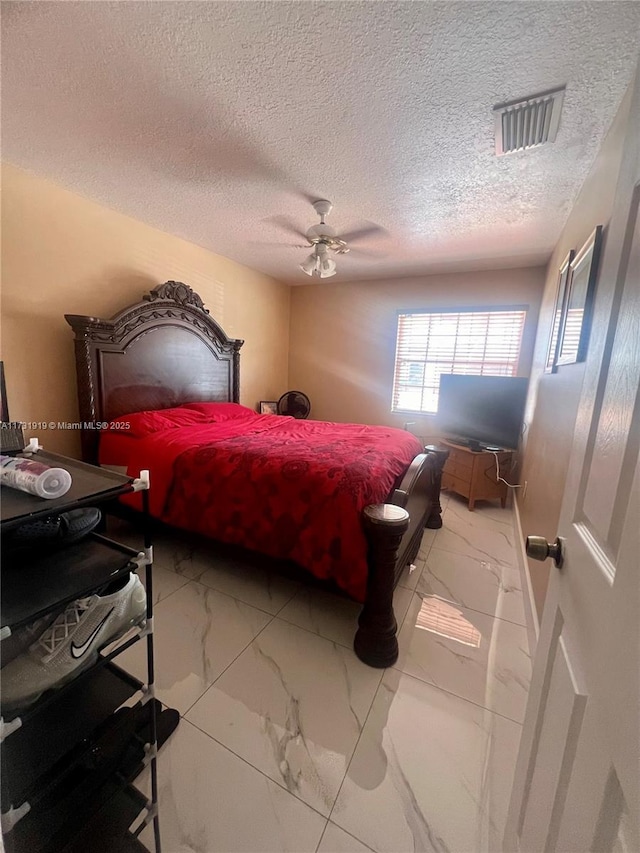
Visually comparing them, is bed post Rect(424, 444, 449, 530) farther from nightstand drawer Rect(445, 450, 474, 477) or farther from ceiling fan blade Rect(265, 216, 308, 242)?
ceiling fan blade Rect(265, 216, 308, 242)

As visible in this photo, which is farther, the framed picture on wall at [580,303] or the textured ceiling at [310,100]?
the framed picture on wall at [580,303]

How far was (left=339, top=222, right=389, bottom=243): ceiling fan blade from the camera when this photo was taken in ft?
8.84

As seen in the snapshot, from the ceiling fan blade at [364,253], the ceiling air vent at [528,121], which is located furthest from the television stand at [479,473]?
the ceiling air vent at [528,121]

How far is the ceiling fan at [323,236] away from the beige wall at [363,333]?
4.51 feet

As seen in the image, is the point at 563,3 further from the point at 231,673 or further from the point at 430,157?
the point at 231,673

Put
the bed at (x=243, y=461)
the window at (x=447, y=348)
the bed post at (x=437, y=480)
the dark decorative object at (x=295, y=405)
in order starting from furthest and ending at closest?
1. the dark decorative object at (x=295, y=405)
2. the window at (x=447, y=348)
3. the bed post at (x=437, y=480)
4. the bed at (x=243, y=461)

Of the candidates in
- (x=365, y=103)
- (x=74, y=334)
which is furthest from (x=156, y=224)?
(x=365, y=103)

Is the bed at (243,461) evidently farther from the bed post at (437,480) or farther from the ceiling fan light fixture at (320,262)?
the ceiling fan light fixture at (320,262)

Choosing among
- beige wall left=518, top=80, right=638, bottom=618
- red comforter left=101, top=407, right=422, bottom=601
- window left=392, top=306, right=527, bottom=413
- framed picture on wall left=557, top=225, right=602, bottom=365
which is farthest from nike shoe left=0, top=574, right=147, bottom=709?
window left=392, top=306, right=527, bottom=413

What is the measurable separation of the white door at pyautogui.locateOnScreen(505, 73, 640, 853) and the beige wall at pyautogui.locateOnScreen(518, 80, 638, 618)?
2.84 ft

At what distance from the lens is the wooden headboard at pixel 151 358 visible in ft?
7.84

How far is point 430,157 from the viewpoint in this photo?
179 centimetres

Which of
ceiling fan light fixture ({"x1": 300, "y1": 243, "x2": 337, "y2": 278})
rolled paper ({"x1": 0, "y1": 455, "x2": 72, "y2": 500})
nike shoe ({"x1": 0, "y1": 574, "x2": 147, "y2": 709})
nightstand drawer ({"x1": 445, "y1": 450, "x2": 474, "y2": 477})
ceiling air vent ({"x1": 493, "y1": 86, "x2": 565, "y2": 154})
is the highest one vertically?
ceiling air vent ({"x1": 493, "y1": 86, "x2": 565, "y2": 154})

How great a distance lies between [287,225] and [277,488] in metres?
2.16
